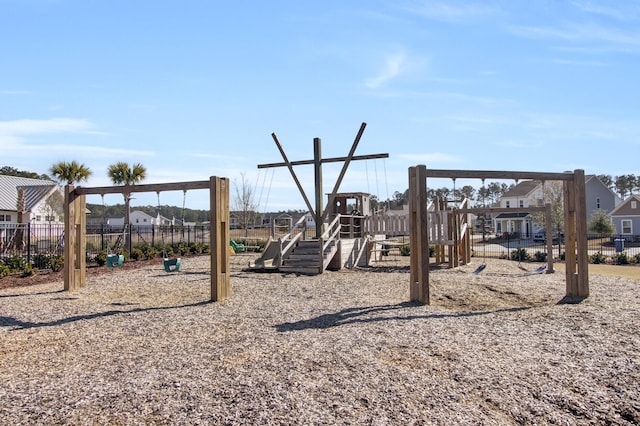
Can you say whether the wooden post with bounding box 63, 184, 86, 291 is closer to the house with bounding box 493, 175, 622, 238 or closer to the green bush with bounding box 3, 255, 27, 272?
the green bush with bounding box 3, 255, 27, 272

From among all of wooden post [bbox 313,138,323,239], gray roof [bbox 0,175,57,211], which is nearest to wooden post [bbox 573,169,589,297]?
wooden post [bbox 313,138,323,239]

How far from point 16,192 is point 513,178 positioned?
42.5 metres

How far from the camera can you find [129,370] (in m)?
5.12

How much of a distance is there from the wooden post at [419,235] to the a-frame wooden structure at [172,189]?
385 centimetres

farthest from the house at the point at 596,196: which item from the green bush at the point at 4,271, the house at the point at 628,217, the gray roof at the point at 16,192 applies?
the green bush at the point at 4,271

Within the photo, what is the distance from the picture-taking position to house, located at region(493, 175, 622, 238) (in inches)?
2120

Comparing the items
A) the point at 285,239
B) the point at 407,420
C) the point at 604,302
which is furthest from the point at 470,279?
the point at 407,420

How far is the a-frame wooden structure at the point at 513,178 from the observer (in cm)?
888

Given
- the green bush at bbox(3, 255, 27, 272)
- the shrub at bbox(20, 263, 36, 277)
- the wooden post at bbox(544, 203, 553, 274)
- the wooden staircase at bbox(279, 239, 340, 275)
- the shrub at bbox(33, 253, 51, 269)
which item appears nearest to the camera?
the shrub at bbox(20, 263, 36, 277)

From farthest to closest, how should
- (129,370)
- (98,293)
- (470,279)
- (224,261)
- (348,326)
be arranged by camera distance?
(470,279)
(98,293)
(224,261)
(348,326)
(129,370)

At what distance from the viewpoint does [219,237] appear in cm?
972

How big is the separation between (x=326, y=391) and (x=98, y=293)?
827 cm

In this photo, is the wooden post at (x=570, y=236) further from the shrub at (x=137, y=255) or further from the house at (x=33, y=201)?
the house at (x=33, y=201)

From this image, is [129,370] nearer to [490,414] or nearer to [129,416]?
[129,416]
